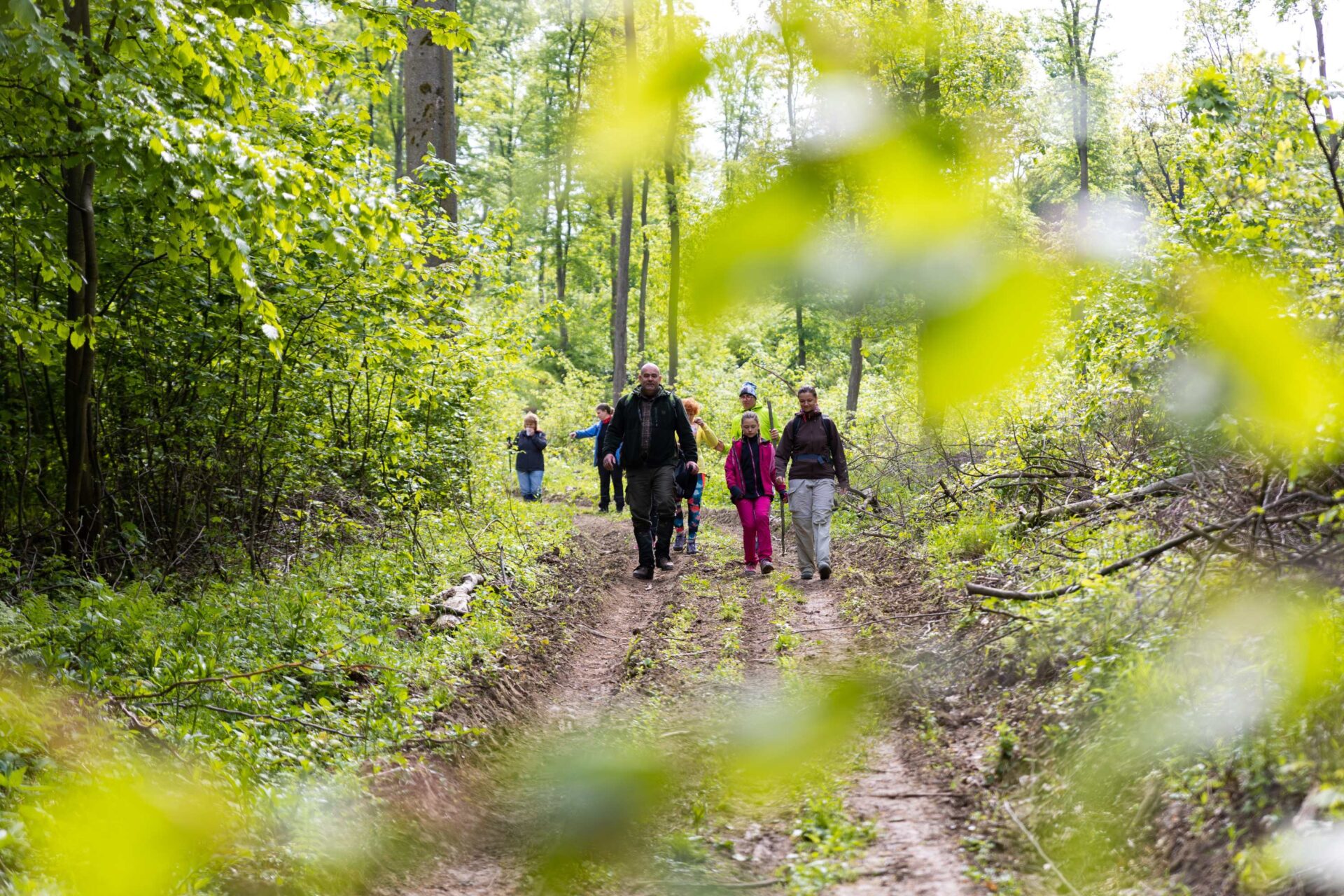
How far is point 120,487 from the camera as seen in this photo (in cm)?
809

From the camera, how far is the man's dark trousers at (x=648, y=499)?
34.9 ft

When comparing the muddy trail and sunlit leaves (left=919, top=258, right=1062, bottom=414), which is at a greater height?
sunlit leaves (left=919, top=258, right=1062, bottom=414)

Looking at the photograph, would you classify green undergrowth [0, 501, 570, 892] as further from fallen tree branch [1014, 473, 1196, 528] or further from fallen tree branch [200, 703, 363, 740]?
fallen tree branch [1014, 473, 1196, 528]

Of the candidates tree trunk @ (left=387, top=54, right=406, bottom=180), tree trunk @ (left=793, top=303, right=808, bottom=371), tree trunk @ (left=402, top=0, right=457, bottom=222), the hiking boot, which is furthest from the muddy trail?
tree trunk @ (left=387, top=54, right=406, bottom=180)

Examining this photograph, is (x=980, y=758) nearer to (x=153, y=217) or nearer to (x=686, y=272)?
(x=686, y=272)

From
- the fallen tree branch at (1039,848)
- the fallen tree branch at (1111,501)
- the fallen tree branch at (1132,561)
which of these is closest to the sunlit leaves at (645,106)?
the fallen tree branch at (1039,848)

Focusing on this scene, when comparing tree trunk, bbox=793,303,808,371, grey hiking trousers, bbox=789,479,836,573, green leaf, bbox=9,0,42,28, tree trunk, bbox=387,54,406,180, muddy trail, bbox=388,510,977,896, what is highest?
tree trunk, bbox=387,54,406,180

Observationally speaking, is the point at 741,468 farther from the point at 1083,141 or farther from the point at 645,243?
the point at 1083,141

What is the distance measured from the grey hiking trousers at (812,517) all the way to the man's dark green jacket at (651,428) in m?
1.45

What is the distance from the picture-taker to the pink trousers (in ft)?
36.9

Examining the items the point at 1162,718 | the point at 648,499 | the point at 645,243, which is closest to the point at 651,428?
the point at 648,499

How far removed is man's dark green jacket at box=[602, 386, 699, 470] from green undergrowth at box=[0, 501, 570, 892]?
273 centimetres

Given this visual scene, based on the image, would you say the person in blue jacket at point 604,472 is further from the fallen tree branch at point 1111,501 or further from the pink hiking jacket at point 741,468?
the fallen tree branch at point 1111,501

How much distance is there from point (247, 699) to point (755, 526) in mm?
7188
